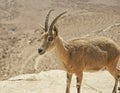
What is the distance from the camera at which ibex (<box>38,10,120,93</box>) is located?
999 centimetres

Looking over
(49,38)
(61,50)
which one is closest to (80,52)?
(61,50)

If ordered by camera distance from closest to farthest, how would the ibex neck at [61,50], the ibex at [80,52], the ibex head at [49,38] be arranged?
1. the ibex head at [49,38]
2. the ibex at [80,52]
3. the ibex neck at [61,50]

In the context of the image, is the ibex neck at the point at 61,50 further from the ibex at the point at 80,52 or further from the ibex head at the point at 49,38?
the ibex head at the point at 49,38

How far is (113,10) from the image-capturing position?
39.2m

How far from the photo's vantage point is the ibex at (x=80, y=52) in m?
9.99

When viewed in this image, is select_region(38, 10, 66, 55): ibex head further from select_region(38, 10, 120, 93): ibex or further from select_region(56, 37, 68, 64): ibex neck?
select_region(56, 37, 68, 64): ibex neck

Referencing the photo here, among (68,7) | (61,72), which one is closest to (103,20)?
(68,7)

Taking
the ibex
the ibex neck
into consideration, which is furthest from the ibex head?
the ibex neck

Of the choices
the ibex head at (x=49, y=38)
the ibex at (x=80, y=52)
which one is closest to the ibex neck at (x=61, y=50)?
the ibex at (x=80, y=52)

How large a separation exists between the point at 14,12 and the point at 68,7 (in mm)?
6015

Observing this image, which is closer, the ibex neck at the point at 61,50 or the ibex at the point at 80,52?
the ibex at the point at 80,52

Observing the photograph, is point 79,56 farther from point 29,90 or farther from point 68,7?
point 68,7

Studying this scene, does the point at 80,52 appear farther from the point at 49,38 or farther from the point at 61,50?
the point at 49,38

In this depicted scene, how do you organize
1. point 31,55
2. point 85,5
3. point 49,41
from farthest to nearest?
point 85,5, point 31,55, point 49,41
